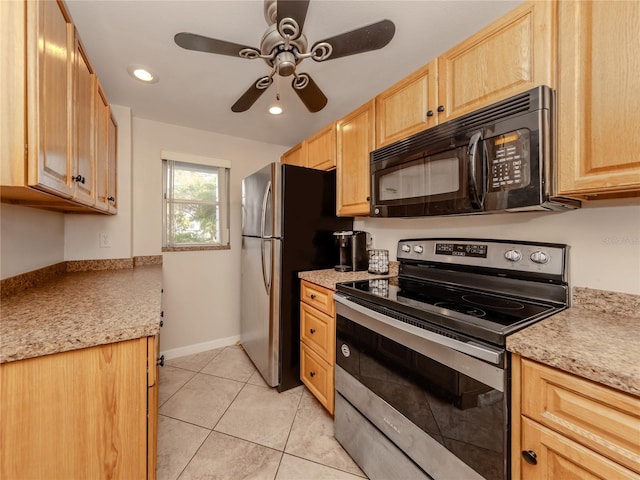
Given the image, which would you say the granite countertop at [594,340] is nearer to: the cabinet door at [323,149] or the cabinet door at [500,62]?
the cabinet door at [500,62]

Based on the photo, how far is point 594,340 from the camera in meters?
0.81

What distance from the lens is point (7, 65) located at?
0.81 metres

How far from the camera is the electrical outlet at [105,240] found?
229 cm

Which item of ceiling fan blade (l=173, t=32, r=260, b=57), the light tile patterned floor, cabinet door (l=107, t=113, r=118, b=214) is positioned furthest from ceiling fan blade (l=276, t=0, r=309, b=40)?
the light tile patterned floor

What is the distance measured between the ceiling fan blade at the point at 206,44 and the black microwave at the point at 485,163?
0.98 m

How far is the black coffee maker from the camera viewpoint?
2.11m

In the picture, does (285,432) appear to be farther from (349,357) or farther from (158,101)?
(158,101)

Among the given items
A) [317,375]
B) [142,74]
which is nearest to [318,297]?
[317,375]

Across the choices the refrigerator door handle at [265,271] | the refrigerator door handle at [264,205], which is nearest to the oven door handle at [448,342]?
the refrigerator door handle at [265,271]

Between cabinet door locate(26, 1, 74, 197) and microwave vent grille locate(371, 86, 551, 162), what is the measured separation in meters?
1.54

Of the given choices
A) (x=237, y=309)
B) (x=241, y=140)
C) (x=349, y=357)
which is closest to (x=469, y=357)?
(x=349, y=357)

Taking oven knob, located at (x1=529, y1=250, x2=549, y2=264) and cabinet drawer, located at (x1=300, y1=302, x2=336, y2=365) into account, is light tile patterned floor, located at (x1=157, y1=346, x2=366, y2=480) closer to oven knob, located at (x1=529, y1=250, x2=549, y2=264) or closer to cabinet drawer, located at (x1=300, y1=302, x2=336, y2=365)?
cabinet drawer, located at (x1=300, y1=302, x2=336, y2=365)

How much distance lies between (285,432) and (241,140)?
278cm

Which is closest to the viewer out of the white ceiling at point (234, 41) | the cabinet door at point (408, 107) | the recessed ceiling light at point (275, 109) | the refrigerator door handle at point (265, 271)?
the white ceiling at point (234, 41)
